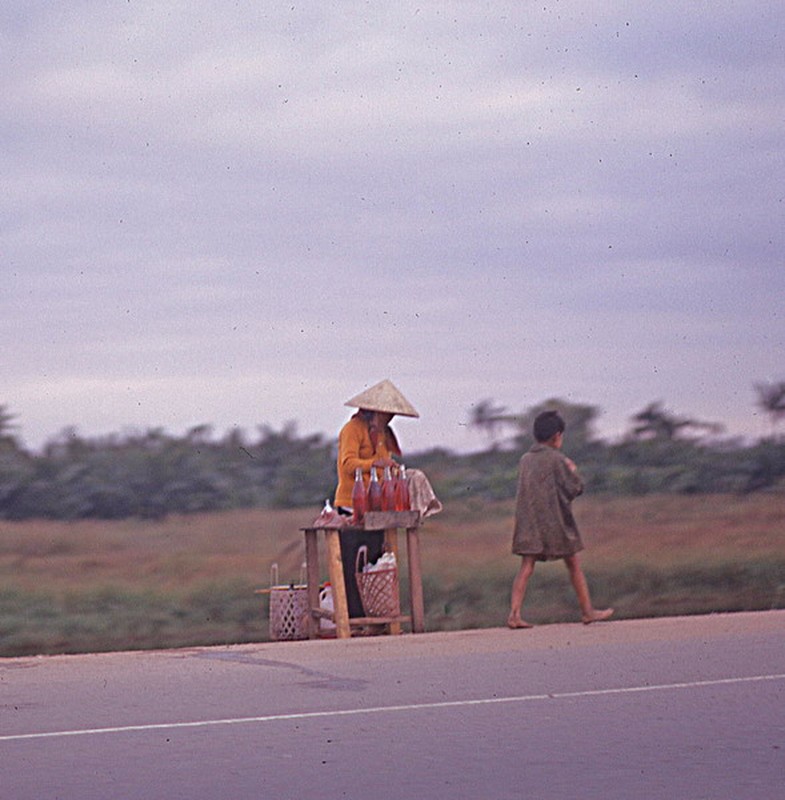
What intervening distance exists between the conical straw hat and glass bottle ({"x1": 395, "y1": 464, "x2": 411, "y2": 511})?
51 cm

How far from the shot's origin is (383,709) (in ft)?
34.4

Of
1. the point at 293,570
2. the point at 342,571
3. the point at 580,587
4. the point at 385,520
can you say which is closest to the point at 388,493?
the point at 385,520

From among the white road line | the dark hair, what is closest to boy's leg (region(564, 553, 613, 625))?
the dark hair

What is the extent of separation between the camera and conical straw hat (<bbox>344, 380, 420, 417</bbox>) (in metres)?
15.0

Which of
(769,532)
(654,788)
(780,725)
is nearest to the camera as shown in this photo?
(654,788)

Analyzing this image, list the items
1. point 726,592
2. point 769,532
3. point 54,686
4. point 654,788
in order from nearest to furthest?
point 654,788
point 54,686
point 726,592
point 769,532

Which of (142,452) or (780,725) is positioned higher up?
(142,452)

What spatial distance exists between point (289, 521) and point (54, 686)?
75.4 ft

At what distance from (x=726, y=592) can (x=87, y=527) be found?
563 inches

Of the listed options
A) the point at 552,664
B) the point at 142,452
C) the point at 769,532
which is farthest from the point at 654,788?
the point at 142,452

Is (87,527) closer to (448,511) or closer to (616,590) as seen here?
(448,511)

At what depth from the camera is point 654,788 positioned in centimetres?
798

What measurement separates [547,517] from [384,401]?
1588 mm

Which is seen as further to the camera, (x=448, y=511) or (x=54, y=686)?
(x=448, y=511)
